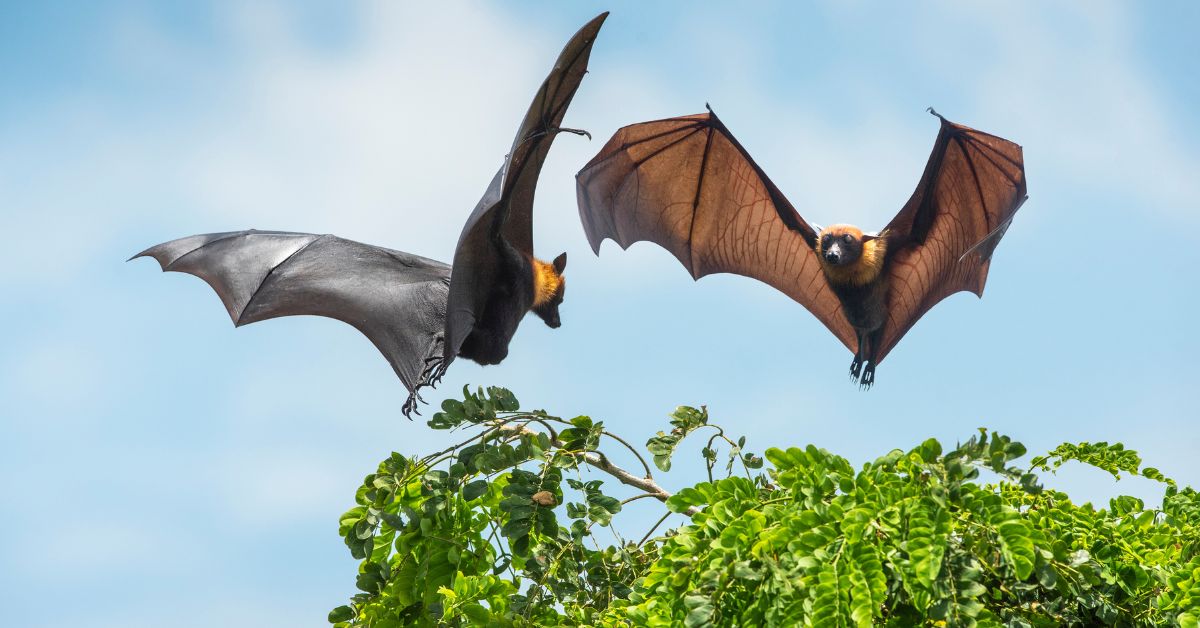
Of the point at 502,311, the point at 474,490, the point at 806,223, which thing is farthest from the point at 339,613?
the point at 806,223

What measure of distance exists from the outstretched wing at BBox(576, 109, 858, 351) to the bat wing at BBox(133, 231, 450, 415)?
2.57 m

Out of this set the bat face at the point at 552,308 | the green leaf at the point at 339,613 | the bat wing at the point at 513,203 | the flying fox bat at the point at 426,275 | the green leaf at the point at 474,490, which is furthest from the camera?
the bat face at the point at 552,308

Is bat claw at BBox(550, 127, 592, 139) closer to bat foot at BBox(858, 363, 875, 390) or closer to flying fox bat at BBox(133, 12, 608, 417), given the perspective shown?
flying fox bat at BBox(133, 12, 608, 417)

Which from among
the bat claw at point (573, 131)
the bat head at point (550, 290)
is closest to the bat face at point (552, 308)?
the bat head at point (550, 290)

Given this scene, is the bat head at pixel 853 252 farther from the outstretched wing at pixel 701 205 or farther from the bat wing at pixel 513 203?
the bat wing at pixel 513 203

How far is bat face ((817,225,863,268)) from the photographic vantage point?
734 centimetres

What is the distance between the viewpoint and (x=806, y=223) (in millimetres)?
7676

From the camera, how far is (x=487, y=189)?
14.3 feet

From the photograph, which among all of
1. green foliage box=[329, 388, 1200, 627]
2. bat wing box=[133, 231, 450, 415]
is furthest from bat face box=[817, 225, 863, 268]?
green foliage box=[329, 388, 1200, 627]

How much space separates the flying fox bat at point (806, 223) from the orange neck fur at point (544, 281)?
2.28 metres

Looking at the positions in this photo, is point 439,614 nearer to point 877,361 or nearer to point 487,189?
point 487,189

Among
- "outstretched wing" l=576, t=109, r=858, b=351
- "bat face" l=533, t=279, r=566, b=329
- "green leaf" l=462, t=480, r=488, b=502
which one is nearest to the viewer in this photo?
"green leaf" l=462, t=480, r=488, b=502

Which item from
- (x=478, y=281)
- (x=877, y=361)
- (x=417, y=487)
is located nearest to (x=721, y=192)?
(x=877, y=361)

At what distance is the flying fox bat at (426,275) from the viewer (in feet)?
14.1
